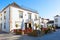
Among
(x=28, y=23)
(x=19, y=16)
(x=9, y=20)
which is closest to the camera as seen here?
(x=9, y=20)

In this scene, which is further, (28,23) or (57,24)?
(57,24)

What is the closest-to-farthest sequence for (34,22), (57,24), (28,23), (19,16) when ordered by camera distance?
(19,16) < (28,23) < (34,22) < (57,24)

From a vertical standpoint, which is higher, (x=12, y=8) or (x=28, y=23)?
(x=12, y=8)

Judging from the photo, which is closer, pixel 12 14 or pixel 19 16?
pixel 12 14

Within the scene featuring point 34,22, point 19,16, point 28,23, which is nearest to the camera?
point 19,16

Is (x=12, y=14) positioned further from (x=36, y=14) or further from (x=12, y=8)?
(x=36, y=14)

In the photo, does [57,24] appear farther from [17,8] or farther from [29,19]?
[17,8]

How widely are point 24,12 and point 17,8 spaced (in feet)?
8.38

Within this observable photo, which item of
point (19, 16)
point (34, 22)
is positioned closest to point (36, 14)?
point (34, 22)

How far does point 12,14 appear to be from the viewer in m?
24.6

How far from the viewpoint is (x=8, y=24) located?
81.3ft

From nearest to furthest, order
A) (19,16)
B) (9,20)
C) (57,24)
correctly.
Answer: (9,20) < (19,16) < (57,24)

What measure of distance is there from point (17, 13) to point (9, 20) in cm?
271

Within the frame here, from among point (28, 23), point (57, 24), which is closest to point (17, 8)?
point (28, 23)
